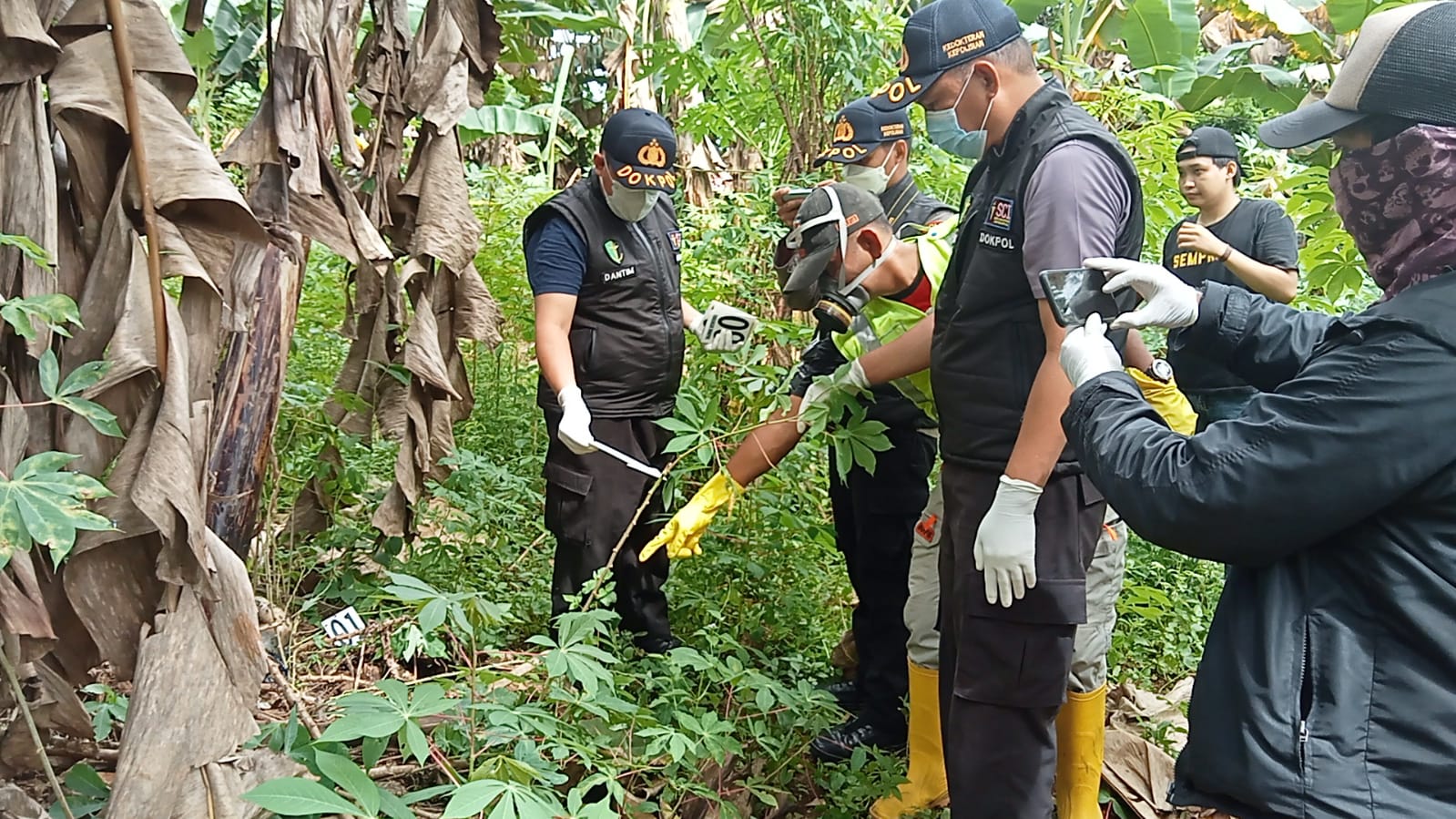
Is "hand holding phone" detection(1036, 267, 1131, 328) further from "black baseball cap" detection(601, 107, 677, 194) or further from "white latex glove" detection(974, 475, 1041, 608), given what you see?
"black baseball cap" detection(601, 107, 677, 194)

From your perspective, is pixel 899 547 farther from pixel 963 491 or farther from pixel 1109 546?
pixel 963 491

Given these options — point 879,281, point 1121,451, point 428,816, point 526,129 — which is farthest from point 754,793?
point 526,129

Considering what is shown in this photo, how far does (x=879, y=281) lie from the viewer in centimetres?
257

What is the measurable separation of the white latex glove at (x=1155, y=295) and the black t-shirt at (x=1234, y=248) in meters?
2.06

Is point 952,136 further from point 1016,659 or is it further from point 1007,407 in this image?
point 1016,659

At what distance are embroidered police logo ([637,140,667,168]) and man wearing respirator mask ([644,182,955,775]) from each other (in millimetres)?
597

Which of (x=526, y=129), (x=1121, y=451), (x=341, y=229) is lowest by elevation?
(x=1121, y=451)

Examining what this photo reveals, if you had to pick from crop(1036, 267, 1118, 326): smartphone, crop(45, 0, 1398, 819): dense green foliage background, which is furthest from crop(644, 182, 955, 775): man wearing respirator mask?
crop(1036, 267, 1118, 326): smartphone

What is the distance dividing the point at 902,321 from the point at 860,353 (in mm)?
139

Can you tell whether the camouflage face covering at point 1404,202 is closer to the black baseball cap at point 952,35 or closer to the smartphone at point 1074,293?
the smartphone at point 1074,293

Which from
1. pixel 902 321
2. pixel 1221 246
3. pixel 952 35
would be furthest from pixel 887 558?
pixel 1221 246

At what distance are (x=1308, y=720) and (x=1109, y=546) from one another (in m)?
1.44

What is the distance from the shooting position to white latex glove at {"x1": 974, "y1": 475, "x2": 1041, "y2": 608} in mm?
1941

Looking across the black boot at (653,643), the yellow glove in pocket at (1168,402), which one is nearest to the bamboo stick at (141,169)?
the black boot at (653,643)
